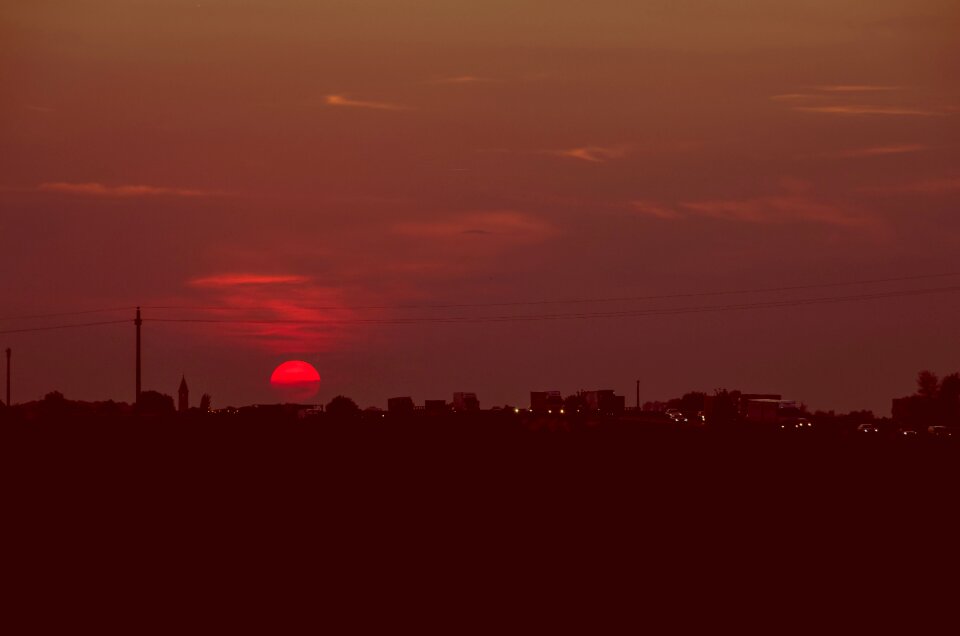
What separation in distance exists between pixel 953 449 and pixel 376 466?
89.1 feet

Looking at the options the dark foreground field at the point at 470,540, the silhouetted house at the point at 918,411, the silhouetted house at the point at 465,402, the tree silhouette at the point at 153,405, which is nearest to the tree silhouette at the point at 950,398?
the silhouetted house at the point at 918,411

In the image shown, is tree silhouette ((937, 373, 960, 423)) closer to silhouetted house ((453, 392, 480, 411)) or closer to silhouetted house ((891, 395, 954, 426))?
silhouetted house ((891, 395, 954, 426))

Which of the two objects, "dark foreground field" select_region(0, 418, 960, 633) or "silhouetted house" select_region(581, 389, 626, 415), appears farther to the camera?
"silhouetted house" select_region(581, 389, 626, 415)

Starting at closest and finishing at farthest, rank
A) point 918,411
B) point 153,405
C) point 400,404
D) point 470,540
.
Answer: point 470,540 → point 153,405 → point 400,404 → point 918,411

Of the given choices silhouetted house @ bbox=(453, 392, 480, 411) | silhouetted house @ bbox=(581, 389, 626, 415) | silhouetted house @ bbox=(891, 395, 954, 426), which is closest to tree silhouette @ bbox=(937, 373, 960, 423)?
silhouetted house @ bbox=(891, 395, 954, 426)

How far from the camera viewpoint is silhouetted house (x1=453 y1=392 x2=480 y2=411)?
151 metres

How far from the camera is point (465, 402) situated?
151 meters

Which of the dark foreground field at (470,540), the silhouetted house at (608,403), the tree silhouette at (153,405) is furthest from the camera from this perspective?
the silhouetted house at (608,403)

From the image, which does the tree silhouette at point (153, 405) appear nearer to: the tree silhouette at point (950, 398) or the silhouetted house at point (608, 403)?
the silhouetted house at point (608, 403)

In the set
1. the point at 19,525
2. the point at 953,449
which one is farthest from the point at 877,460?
the point at 19,525

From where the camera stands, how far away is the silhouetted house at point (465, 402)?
15088cm

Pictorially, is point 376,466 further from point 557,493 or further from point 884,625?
point 884,625

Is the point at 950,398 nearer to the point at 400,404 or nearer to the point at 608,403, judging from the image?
the point at 608,403

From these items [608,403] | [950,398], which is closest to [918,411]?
[950,398]
